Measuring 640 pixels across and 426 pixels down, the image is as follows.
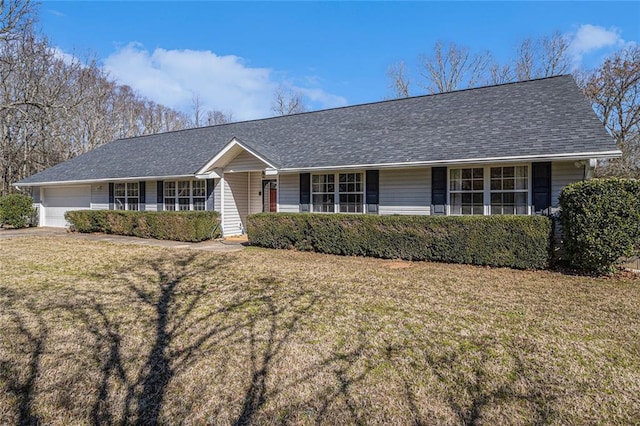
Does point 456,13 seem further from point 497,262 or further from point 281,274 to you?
point 281,274

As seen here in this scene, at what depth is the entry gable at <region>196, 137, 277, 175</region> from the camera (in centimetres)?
1280

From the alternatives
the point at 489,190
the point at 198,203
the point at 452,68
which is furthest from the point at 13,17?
the point at 452,68

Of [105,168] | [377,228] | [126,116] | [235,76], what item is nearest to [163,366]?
[377,228]

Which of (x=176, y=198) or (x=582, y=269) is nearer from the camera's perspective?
(x=582, y=269)

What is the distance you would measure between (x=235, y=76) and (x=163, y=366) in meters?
27.6

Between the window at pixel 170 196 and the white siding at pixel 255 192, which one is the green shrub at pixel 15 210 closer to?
the window at pixel 170 196

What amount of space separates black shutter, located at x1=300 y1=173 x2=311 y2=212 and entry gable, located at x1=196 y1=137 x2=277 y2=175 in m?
1.06

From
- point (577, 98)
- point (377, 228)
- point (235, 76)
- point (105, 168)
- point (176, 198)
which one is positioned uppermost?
point (235, 76)

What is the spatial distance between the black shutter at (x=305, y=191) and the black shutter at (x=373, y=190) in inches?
86.1

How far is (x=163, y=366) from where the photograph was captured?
11.9ft

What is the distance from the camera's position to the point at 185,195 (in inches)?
603

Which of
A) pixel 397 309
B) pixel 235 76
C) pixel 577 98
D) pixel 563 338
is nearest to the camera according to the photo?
pixel 563 338

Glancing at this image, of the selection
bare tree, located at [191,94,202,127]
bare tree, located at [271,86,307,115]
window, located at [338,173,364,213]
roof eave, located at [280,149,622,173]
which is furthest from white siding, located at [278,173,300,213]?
bare tree, located at [191,94,202,127]

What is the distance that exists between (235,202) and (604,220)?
1192 centimetres
